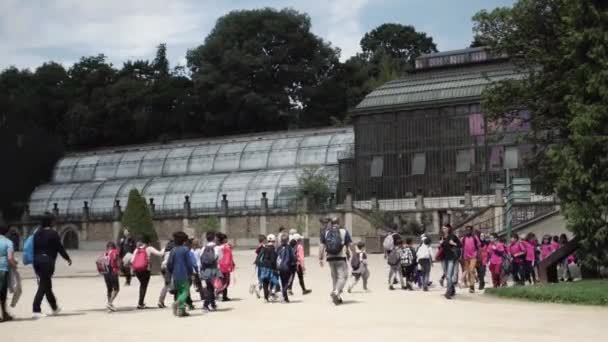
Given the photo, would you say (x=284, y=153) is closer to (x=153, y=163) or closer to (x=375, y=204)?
(x=153, y=163)

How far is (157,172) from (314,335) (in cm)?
7198

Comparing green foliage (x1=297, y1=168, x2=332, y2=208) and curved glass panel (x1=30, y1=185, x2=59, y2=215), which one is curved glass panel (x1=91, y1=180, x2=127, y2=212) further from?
green foliage (x1=297, y1=168, x2=332, y2=208)

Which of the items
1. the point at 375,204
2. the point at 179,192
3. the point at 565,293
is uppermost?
the point at 179,192

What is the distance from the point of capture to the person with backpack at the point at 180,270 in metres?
19.2

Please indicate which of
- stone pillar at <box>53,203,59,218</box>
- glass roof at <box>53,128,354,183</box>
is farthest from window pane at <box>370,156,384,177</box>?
stone pillar at <box>53,203,59,218</box>

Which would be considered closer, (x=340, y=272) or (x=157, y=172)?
(x=340, y=272)

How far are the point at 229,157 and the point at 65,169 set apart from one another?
62.2 ft

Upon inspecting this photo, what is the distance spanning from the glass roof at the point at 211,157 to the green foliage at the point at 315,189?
14.6 feet

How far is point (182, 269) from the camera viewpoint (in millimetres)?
19391

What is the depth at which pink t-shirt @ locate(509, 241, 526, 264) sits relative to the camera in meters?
26.7

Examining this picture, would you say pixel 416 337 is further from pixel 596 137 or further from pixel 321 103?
pixel 321 103

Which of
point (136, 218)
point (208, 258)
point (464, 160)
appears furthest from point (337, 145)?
point (208, 258)

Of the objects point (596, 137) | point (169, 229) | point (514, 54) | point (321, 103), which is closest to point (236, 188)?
point (169, 229)

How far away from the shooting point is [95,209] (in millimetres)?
85125
